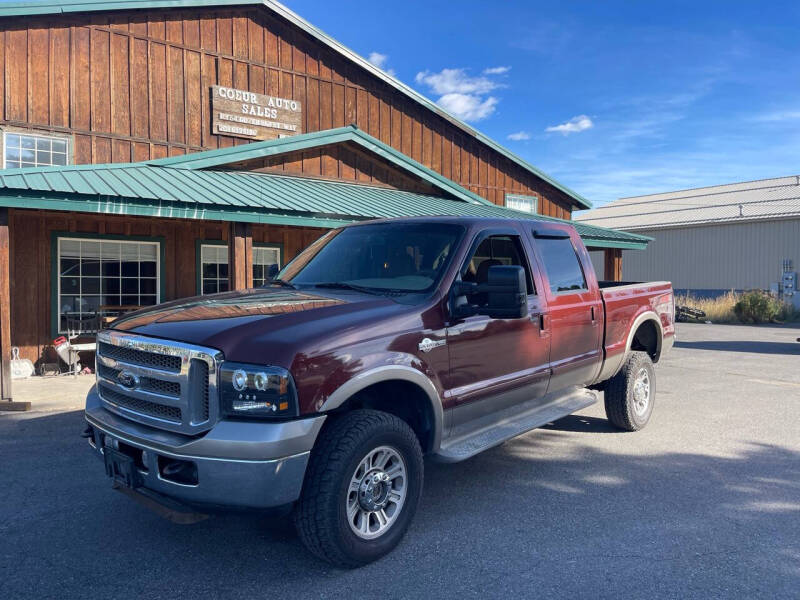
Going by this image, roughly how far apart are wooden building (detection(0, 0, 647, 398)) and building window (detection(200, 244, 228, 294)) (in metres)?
0.03

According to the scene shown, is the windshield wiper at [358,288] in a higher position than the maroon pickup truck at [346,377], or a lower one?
higher

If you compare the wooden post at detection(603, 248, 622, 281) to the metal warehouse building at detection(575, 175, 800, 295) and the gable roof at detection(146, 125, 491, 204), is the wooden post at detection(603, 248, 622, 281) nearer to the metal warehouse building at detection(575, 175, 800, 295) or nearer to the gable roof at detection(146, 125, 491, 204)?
the gable roof at detection(146, 125, 491, 204)

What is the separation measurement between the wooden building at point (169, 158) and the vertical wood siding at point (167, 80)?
0.03 meters

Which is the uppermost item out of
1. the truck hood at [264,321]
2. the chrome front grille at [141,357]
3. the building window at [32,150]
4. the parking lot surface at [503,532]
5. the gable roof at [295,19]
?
the gable roof at [295,19]

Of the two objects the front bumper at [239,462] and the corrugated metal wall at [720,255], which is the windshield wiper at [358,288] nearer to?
the front bumper at [239,462]

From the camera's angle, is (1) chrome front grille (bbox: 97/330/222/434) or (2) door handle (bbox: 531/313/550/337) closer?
(1) chrome front grille (bbox: 97/330/222/434)

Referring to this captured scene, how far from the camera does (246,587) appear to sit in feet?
10.3

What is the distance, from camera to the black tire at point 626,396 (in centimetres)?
604

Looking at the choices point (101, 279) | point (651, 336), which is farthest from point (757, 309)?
point (101, 279)

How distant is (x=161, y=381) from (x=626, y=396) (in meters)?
4.59

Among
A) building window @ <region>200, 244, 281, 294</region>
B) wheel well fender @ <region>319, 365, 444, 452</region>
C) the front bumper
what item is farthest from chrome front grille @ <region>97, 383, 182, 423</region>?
building window @ <region>200, 244, 281, 294</region>

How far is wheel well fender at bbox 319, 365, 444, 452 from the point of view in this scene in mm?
3471

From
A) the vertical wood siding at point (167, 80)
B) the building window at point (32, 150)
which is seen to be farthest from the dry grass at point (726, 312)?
the building window at point (32, 150)

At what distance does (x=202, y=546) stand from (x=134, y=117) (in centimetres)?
1064
